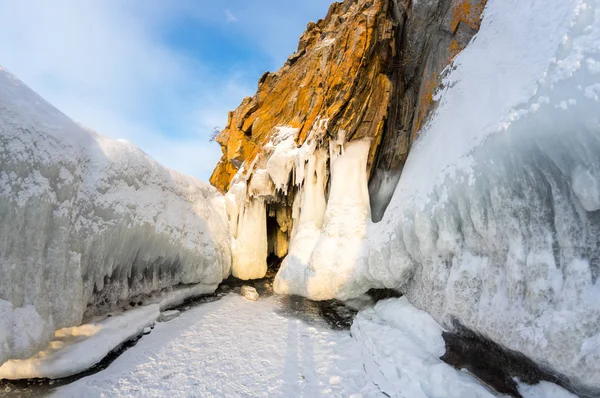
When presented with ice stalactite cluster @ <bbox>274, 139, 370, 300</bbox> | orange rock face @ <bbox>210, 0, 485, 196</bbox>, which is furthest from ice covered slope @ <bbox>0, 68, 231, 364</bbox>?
orange rock face @ <bbox>210, 0, 485, 196</bbox>

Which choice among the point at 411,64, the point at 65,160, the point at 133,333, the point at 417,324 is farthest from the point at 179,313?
the point at 411,64

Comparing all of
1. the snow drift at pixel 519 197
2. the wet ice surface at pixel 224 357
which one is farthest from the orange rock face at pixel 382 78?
the wet ice surface at pixel 224 357

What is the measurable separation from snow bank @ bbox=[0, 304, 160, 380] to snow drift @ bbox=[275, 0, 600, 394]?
5095 mm

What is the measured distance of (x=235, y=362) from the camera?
4.51 m

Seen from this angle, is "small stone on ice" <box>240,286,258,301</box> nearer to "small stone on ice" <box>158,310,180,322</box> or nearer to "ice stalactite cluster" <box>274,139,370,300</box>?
"ice stalactite cluster" <box>274,139,370,300</box>

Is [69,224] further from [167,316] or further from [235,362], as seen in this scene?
[235,362]

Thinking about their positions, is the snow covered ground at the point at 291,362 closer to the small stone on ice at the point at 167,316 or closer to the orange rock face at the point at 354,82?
the small stone on ice at the point at 167,316

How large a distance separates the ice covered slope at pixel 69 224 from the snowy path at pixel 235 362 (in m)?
1.08

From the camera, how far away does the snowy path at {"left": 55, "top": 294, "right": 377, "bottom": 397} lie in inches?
149

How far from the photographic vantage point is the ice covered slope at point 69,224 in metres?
3.65

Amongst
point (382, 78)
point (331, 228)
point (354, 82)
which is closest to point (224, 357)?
point (331, 228)

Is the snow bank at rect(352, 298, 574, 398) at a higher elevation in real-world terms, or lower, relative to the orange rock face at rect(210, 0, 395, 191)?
lower

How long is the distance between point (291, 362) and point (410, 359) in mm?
1856

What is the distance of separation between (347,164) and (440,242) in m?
3.97
